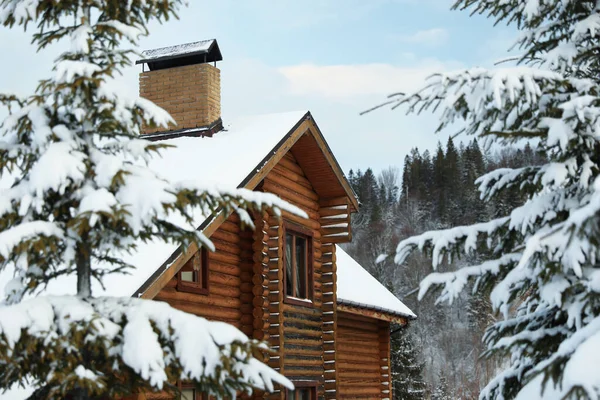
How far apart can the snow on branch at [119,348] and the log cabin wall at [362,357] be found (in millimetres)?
11544

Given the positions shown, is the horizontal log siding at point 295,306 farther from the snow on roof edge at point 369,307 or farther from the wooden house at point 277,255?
the snow on roof edge at point 369,307

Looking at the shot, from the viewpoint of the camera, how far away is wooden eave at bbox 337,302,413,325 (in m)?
16.9

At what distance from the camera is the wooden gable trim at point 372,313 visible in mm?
16859

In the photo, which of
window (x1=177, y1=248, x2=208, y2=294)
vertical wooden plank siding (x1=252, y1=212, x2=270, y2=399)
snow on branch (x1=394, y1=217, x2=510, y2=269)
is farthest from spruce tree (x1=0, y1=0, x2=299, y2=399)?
vertical wooden plank siding (x1=252, y1=212, x2=270, y2=399)

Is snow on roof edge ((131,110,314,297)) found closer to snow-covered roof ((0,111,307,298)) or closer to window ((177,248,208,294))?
snow-covered roof ((0,111,307,298))

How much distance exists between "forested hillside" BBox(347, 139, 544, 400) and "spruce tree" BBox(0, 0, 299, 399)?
31673 millimetres

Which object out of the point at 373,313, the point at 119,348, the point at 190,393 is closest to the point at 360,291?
the point at 373,313

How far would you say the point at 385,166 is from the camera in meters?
→ 112

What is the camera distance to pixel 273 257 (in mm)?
13891

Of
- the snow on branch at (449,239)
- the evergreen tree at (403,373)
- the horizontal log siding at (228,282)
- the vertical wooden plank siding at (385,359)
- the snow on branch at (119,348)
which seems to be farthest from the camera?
the evergreen tree at (403,373)

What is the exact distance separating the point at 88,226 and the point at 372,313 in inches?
508

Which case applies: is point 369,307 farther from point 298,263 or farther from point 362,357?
point 298,263

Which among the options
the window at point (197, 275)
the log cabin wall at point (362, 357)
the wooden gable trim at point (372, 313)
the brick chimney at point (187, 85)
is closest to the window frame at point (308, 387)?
the log cabin wall at point (362, 357)

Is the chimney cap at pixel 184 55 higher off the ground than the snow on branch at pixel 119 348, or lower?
higher
